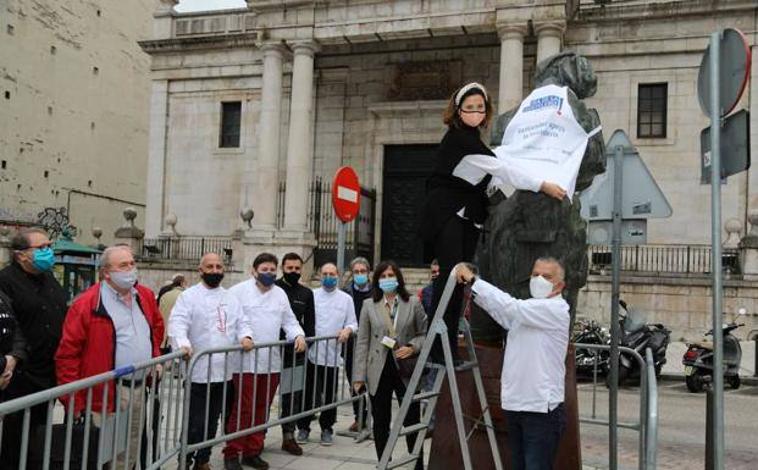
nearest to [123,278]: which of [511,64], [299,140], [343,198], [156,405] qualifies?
[156,405]

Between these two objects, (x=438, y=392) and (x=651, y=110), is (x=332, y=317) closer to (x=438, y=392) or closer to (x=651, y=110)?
(x=438, y=392)

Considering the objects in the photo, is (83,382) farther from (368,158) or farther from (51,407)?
(368,158)

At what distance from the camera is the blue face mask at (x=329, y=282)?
27.1 ft

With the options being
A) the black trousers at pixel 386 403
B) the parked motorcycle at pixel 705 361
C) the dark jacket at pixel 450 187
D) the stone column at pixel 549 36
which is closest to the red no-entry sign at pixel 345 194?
the black trousers at pixel 386 403

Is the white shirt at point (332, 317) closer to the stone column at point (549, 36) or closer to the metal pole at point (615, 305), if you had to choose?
the metal pole at point (615, 305)

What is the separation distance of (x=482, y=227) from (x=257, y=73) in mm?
20815

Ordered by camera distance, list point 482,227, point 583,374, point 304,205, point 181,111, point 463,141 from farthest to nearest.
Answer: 1. point 181,111
2. point 304,205
3. point 583,374
4. point 482,227
5. point 463,141

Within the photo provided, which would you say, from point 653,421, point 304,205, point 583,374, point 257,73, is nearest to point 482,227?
point 653,421

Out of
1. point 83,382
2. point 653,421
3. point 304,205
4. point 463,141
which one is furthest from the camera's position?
point 304,205

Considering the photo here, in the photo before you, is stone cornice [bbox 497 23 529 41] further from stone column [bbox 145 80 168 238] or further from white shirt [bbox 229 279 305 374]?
white shirt [bbox 229 279 305 374]

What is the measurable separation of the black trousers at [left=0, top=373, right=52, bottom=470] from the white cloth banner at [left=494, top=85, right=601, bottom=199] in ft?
10.6

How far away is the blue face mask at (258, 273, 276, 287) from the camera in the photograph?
7258 millimetres

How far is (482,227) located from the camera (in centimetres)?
518

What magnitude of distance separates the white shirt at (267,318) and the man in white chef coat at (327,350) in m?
0.64
